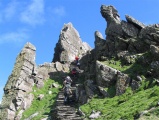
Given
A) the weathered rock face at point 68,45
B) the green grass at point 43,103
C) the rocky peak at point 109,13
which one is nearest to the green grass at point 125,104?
the green grass at point 43,103

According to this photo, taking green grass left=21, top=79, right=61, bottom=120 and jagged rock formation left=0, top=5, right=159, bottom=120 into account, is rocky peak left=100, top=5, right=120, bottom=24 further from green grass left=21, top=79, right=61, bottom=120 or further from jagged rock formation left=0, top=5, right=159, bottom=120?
green grass left=21, top=79, right=61, bottom=120

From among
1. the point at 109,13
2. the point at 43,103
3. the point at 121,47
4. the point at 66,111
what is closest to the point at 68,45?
the point at 109,13

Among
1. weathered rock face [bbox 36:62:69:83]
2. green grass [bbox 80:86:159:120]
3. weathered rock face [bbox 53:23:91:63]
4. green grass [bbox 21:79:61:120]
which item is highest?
weathered rock face [bbox 53:23:91:63]

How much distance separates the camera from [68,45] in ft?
222

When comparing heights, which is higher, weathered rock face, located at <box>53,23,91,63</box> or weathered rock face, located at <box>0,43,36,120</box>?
weathered rock face, located at <box>53,23,91,63</box>

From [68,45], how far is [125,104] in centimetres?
3936

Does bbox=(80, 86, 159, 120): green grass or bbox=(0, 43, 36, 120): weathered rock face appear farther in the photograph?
bbox=(0, 43, 36, 120): weathered rock face

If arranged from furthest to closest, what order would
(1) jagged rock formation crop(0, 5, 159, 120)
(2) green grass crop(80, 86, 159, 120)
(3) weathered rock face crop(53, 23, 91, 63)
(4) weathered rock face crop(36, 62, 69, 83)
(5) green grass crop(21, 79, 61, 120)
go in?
(3) weathered rock face crop(53, 23, 91, 63) → (4) weathered rock face crop(36, 62, 69, 83) → (5) green grass crop(21, 79, 61, 120) → (1) jagged rock formation crop(0, 5, 159, 120) → (2) green grass crop(80, 86, 159, 120)

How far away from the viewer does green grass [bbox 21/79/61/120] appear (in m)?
40.2

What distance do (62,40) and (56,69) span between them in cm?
1165

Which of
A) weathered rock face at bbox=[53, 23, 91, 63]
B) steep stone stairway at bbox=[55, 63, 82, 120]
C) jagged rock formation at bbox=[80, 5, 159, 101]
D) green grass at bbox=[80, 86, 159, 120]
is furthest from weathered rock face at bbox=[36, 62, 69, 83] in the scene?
Answer: green grass at bbox=[80, 86, 159, 120]

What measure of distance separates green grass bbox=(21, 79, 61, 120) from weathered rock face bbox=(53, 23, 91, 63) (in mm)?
14483

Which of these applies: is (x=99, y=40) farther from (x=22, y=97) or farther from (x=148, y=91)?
(x=148, y=91)

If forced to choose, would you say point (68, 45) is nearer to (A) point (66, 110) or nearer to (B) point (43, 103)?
(B) point (43, 103)
